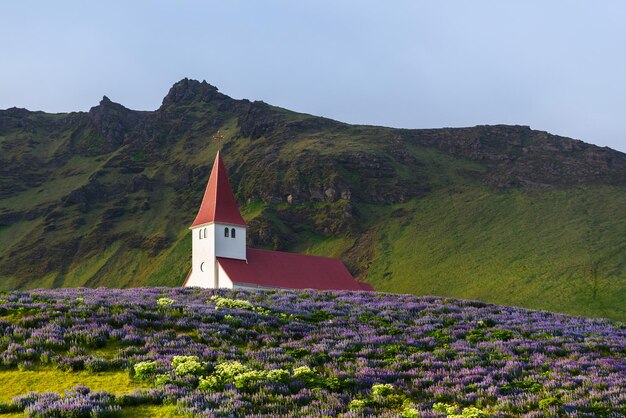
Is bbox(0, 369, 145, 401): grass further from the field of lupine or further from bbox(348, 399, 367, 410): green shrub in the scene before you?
bbox(348, 399, 367, 410): green shrub

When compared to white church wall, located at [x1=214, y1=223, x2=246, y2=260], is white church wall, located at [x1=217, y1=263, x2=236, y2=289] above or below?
below

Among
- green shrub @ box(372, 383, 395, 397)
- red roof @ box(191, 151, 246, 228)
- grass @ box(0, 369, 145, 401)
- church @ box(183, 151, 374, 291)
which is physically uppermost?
red roof @ box(191, 151, 246, 228)

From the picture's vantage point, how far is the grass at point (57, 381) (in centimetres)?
1839

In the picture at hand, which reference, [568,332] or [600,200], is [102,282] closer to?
[600,200]

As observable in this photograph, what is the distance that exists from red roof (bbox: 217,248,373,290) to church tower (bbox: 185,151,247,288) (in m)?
1.82

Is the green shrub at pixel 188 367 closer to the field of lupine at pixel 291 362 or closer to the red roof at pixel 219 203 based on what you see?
the field of lupine at pixel 291 362

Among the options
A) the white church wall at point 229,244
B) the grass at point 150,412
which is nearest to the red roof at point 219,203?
the white church wall at point 229,244

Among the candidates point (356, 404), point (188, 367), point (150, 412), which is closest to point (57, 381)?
point (188, 367)

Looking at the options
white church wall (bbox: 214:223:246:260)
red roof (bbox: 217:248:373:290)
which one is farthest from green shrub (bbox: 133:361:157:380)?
white church wall (bbox: 214:223:246:260)

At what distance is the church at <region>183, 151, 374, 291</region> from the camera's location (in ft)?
292

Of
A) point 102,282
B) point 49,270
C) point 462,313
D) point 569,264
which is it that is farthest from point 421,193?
point 462,313

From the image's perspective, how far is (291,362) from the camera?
71.0 ft

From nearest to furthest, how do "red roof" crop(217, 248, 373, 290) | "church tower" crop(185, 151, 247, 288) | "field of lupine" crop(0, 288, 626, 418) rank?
"field of lupine" crop(0, 288, 626, 418) < "red roof" crop(217, 248, 373, 290) < "church tower" crop(185, 151, 247, 288)

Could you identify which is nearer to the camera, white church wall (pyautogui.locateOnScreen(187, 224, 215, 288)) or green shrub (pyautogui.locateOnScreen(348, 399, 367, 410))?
green shrub (pyautogui.locateOnScreen(348, 399, 367, 410))
